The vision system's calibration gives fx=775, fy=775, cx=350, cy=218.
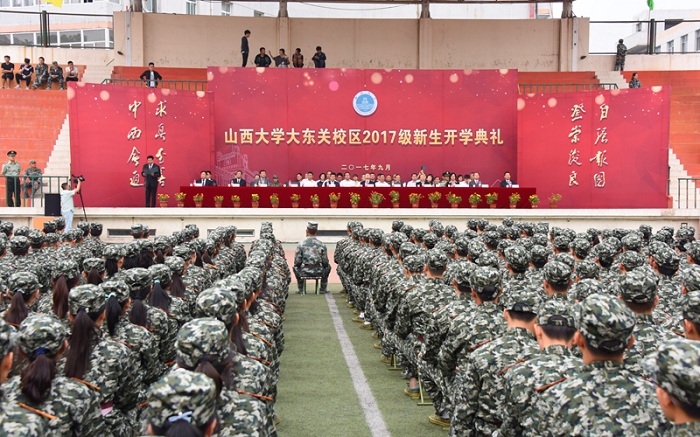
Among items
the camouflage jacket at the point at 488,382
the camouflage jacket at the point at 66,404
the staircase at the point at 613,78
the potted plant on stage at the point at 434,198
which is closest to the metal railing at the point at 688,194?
the staircase at the point at 613,78

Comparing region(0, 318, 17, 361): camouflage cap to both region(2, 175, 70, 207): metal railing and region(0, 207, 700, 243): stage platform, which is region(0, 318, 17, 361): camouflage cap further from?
region(2, 175, 70, 207): metal railing

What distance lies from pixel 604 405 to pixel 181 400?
5.11ft

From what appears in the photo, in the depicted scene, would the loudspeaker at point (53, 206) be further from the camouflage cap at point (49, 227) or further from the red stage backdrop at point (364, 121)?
the camouflage cap at point (49, 227)

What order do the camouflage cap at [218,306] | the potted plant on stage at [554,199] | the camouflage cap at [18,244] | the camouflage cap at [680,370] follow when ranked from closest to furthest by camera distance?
the camouflage cap at [680,370] → the camouflage cap at [218,306] → the camouflage cap at [18,244] → the potted plant on stage at [554,199]

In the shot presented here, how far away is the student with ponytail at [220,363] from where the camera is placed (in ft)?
10.0

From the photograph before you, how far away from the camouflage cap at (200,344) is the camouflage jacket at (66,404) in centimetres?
56

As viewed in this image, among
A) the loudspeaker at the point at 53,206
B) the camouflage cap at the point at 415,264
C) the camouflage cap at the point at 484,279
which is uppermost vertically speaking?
the loudspeaker at the point at 53,206

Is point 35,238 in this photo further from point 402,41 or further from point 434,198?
point 402,41

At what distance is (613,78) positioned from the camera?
26438 millimetres

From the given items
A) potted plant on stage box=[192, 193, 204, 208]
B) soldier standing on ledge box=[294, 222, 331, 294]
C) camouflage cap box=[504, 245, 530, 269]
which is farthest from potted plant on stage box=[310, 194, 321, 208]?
camouflage cap box=[504, 245, 530, 269]

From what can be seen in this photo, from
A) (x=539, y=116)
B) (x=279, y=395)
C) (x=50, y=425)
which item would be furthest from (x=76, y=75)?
(x=50, y=425)

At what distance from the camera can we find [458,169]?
2286 cm

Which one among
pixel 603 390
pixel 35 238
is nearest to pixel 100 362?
pixel 603 390

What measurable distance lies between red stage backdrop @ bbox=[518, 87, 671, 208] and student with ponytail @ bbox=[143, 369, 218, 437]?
19926 mm
